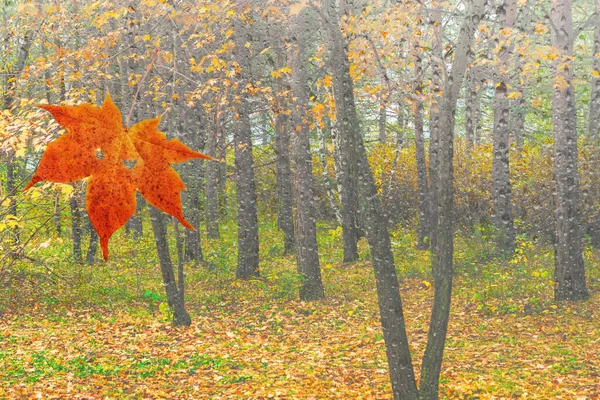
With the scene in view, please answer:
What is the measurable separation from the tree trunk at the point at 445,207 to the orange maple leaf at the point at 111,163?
3.38m

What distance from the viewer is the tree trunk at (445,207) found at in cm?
438

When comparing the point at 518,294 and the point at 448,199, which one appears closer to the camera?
the point at 448,199

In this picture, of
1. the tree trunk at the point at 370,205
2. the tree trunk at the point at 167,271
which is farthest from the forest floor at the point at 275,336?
the tree trunk at the point at 370,205

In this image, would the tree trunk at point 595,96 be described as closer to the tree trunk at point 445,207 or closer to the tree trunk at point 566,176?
the tree trunk at point 566,176

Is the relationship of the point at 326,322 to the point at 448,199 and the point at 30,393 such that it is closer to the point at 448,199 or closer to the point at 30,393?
the point at 30,393

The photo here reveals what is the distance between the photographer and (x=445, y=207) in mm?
4535

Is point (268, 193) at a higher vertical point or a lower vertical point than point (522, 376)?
higher

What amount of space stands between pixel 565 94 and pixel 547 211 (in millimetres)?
6514

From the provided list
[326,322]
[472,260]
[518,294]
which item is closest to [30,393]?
[326,322]

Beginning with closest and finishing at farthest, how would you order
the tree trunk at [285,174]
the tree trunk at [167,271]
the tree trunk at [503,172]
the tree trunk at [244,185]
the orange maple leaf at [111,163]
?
the orange maple leaf at [111,163], the tree trunk at [167,271], the tree trunk at [244,185], the tree trunk at [503,172], the tree trunk at [285,174]

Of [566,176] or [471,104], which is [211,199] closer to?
[471,104]

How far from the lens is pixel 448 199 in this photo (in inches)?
178

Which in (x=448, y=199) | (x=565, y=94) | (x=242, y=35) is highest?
(x=242, y=35)

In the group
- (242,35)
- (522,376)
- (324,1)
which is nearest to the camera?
(324,1)
